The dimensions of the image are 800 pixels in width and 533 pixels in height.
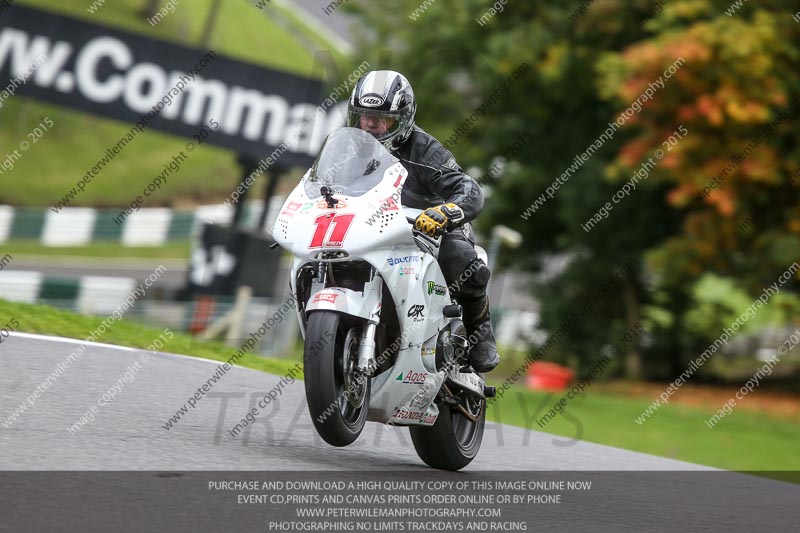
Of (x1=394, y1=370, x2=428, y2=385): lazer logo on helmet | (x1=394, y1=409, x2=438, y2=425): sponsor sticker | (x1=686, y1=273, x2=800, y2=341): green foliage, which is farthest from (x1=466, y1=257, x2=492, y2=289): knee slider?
(x1=686, y1=273, x2=800, y2=341): green foliage

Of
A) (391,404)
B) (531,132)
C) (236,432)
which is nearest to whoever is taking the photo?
(391,404)

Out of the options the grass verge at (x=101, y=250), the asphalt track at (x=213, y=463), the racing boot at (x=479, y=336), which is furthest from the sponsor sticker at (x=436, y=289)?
the grass verge at (x=101, y=250)

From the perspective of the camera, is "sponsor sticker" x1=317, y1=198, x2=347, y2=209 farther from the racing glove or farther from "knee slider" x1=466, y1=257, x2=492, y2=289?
"knee slider" x1=466, y1=257, x2=492, y2=289

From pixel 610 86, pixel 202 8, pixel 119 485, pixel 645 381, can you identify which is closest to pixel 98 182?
pixel 202 8

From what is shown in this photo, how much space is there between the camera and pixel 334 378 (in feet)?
18.8

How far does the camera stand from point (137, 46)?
19.7 m

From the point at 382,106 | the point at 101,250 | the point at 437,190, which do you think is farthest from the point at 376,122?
the point at 101,250

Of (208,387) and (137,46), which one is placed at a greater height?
(208,387)

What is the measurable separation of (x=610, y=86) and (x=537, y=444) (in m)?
9.10

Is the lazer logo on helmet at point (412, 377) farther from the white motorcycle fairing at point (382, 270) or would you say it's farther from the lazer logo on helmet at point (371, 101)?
the lazer logo on helmet at point (371, 101)

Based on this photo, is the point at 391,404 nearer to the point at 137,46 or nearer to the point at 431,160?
the point at 431,160

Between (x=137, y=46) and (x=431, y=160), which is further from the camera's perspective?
(x=137, y=46)

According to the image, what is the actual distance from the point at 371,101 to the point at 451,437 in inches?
79.8

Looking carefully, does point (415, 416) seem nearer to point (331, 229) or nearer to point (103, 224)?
point (331, 229)
